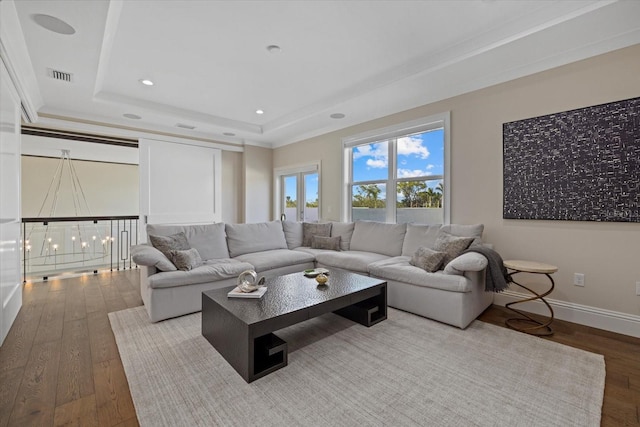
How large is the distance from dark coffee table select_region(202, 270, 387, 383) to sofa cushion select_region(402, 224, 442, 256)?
44.6 inches

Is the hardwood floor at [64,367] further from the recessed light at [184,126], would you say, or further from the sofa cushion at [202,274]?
the recessed light at [184,126]

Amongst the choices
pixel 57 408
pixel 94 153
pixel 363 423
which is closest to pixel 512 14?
pixel 363 423

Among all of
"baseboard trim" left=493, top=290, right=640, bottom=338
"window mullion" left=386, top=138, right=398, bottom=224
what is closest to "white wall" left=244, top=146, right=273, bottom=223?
"window mullion" left=386, top=138, right=398, bottom=224

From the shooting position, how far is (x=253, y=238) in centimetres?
442

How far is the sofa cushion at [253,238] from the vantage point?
423 centimetres

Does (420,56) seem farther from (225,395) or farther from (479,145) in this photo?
(225,395)

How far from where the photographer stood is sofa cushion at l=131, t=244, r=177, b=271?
2895mm

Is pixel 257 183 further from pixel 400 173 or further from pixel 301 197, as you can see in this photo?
pixel 400 173

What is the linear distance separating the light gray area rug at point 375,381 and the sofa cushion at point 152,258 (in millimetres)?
620

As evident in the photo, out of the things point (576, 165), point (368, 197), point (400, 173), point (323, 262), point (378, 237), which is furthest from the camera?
point (368, 197)

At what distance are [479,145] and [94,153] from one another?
8017mm

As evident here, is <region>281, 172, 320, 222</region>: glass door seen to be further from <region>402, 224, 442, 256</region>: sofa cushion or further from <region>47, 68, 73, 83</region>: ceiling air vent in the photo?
<region>47, 68, 73, 83</region>: ceiling air vent

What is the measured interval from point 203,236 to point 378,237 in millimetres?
2426

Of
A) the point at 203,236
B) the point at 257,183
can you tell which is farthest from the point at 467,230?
the point at 257,183
